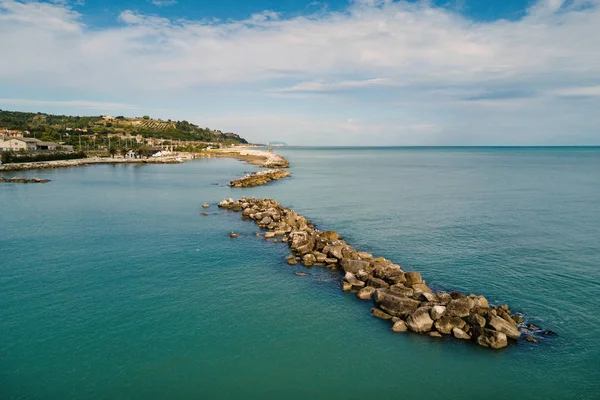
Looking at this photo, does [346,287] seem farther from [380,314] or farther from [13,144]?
[13,144]

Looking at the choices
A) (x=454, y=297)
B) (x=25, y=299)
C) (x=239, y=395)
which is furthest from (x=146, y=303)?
(x=454, y=297)

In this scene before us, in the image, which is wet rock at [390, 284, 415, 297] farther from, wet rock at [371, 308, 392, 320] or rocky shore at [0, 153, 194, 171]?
rocky shore at [0, 153, 194, 171]

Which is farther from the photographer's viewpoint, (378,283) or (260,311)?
(378,283)

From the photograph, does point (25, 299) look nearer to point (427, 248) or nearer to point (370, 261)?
point (370, 261)

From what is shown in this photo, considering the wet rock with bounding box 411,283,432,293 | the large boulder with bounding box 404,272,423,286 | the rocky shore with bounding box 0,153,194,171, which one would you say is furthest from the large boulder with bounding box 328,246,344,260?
the rocky shore with bounding box 0,153,194,171

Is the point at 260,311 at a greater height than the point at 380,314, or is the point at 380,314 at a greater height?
the point at 380,314

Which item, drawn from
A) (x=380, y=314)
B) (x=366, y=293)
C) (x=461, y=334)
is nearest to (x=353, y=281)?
(x=366, y=293)
